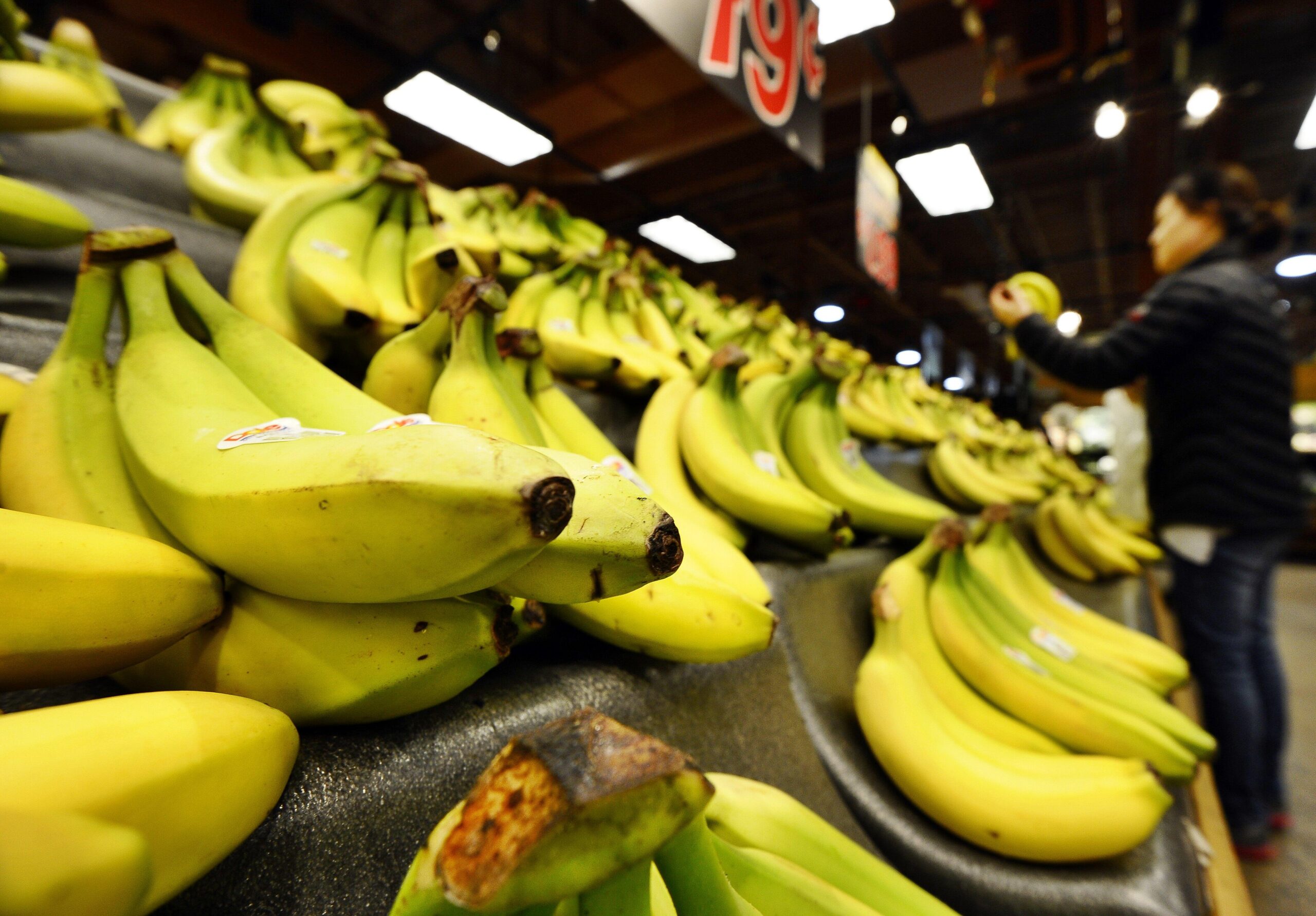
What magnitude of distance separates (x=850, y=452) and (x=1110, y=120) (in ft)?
10.7

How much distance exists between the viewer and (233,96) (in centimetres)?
176

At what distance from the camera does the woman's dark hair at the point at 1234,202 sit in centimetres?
155

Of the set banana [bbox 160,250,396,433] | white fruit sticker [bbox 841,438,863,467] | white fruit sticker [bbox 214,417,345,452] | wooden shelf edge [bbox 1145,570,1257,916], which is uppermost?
white fruit sticker [bbox 841,438,863,467]

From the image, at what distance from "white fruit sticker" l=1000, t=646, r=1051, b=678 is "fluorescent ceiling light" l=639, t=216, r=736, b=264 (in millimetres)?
4272

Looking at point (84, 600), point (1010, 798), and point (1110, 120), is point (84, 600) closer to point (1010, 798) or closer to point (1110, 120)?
point (1010, 798)

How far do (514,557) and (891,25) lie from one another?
456 centimetres

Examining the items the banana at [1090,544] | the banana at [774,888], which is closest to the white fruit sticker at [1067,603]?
the banana at [1090,544]

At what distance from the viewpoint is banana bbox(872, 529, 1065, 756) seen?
35.3 inches

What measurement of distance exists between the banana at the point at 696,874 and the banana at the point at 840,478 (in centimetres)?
91

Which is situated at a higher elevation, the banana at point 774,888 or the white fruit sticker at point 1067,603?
the white fruit sticker at point 1067,603

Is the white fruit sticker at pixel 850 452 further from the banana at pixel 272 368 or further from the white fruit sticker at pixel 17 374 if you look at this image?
the white fruit sticker at pixel 17 374

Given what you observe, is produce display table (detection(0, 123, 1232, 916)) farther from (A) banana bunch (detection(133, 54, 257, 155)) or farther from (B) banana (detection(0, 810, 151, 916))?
(A) banana bunch (detection(133, 54, 257, 155))

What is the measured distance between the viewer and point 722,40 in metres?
1.80

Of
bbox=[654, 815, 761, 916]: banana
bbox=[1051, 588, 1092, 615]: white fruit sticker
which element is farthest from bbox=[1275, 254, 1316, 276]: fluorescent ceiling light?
bbox=[654, 815, 761, 916]: banana
